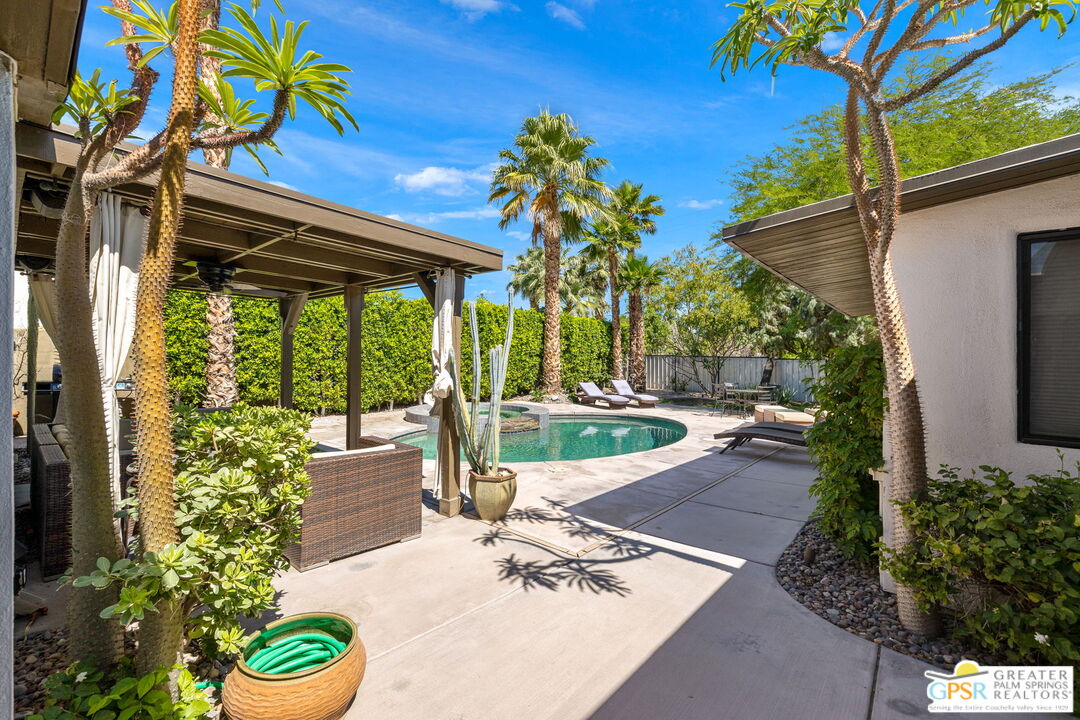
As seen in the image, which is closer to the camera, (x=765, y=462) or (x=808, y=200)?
(x=765, y=462)

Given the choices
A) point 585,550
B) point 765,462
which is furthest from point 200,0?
point 765,462

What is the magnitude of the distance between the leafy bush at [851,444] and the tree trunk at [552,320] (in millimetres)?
12805

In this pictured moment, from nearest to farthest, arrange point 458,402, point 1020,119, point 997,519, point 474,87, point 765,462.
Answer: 1. point 997,519
2. point 458,402
3. point 765,462
4. point 1020,119
5. point 474,87

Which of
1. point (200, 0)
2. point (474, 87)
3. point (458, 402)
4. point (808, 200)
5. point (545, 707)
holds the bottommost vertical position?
point (545, 707)

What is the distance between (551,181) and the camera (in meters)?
15.5

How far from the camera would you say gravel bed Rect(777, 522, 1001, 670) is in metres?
2.87

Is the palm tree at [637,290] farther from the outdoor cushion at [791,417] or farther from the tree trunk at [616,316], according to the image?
the outdoor cushion at [791,417]

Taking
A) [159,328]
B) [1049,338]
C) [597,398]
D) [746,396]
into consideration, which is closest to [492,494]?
[159,328]

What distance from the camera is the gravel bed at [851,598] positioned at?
2.87 meters

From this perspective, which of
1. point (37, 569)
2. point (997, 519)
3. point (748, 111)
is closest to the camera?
point (997, 519)

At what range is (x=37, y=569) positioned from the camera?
12.3 feet

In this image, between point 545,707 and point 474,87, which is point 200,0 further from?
point 474,87

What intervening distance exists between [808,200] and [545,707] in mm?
13861

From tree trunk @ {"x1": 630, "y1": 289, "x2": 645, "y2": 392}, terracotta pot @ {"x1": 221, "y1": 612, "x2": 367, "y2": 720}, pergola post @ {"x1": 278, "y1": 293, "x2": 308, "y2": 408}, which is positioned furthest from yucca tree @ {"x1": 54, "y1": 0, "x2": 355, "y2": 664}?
tree trunk @ {"x1": 630, "y1": 289, "x2": 645, "y2": 392}
